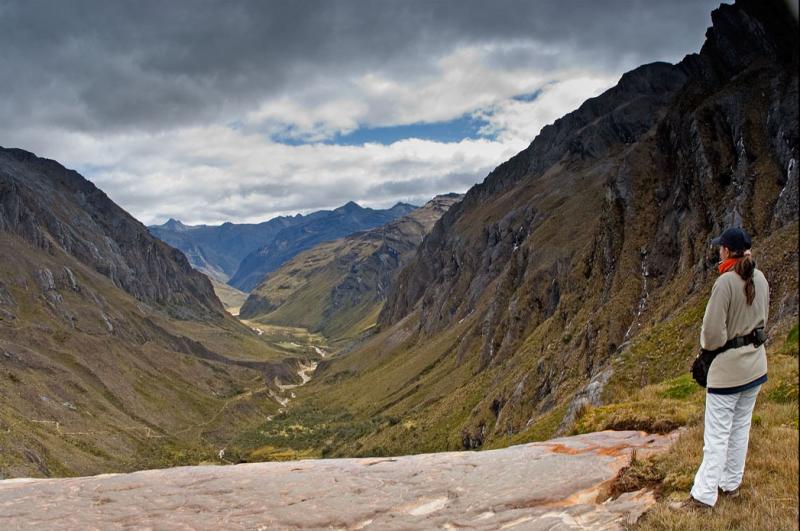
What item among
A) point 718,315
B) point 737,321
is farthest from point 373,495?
point 737,321

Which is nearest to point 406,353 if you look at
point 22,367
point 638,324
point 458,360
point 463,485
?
point 458,360

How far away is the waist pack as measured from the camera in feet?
30.0

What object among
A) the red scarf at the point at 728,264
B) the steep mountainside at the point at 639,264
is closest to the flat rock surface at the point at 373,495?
the red scarf at the point at 728,264

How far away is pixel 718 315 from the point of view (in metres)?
9.18

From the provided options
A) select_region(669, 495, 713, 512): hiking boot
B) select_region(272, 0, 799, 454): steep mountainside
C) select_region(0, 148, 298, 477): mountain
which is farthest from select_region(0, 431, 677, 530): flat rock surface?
select_region(0, 148, 298, 477): mountain

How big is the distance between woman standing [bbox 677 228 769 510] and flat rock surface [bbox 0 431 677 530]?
1593 mm

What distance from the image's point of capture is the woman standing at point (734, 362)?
9.08 metres

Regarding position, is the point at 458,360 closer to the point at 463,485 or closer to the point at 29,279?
the point at 463,485

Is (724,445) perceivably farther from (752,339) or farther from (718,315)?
(718,315)

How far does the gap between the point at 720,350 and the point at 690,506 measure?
8.62ft

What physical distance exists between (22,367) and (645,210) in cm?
11949

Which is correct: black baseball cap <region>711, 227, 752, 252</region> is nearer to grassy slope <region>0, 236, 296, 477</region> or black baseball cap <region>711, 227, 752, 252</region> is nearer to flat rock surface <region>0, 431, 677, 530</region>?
flat rock surface <region>0, 431, 677, 530</region>

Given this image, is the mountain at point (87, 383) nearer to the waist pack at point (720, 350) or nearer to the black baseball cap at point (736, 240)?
the waist pack at point (720, 350)

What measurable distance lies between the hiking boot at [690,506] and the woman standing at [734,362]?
0.02 m
